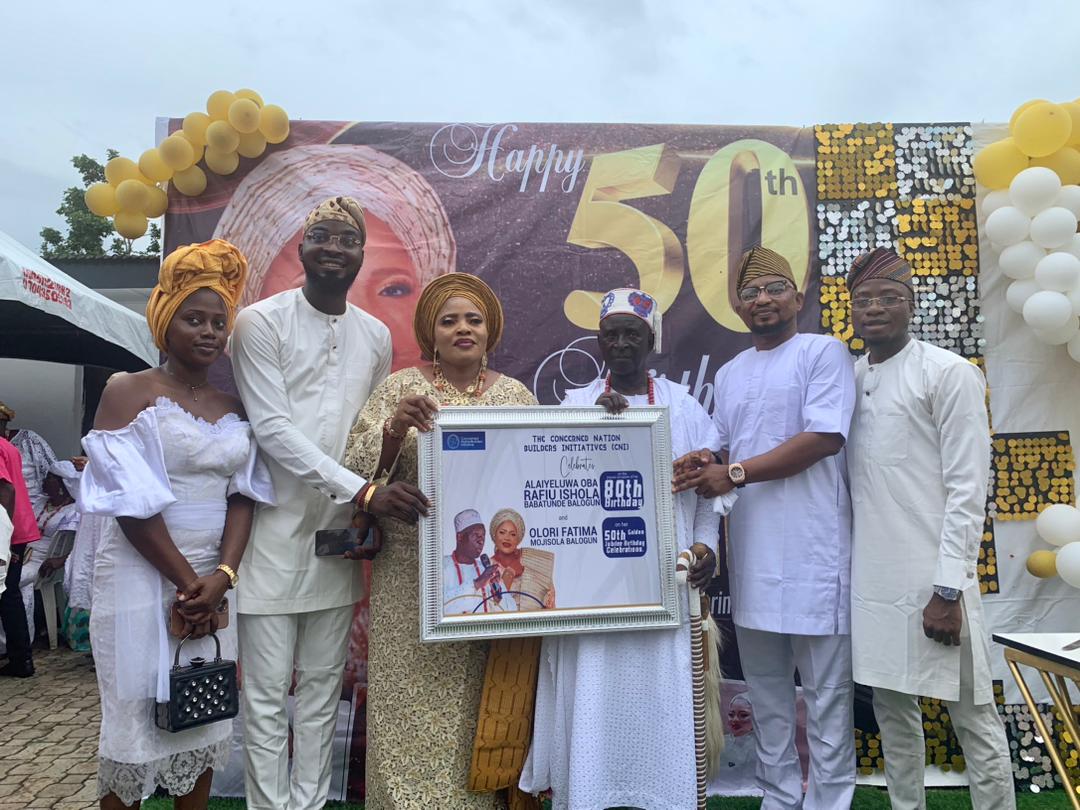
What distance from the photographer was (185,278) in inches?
102

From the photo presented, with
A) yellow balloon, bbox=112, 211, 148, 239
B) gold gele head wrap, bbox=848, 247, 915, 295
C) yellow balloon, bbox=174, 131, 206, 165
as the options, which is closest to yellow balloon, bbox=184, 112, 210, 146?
yellow balloon, bbox=174, 131, 206, 165

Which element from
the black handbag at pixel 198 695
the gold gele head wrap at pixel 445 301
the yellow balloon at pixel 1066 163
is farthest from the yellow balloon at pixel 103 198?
the yellow balloon at pixel 1066 163

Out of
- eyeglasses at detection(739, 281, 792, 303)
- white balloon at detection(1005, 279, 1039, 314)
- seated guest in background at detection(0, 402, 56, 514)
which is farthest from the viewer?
seated guest in background at detection(0, 402, 56, 514)

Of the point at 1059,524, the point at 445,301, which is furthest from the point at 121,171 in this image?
the point at 1059,524

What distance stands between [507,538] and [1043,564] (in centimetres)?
298

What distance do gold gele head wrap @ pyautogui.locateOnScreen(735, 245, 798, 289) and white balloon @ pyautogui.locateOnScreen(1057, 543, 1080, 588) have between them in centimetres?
199

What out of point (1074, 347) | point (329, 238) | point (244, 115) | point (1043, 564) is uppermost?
point (244, 115)

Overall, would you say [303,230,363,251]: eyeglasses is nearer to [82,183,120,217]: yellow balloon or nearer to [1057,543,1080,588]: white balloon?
[82,183,120,217]: yellow balloon

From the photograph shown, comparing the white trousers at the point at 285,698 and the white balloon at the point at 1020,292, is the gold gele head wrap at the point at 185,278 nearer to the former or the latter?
the white trousers at the point at 285,698

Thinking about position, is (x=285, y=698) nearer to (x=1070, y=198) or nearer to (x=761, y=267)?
(x=761, y=267)

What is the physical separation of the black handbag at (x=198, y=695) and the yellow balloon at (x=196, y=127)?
2.61m

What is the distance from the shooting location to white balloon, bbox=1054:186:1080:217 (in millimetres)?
3549

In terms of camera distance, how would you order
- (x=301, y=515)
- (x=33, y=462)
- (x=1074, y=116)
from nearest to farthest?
(x=301, y=515), (x=1074, y=116), (x=33, y=462)

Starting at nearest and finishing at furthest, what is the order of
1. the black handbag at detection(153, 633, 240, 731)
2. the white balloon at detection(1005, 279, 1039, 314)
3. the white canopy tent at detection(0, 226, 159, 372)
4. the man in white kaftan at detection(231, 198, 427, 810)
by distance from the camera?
the black handbag at detection(153, 633, 240, 731) < the man in white kaftan at detection(231, 198, 427, 810) < the white balloon at detection(1005, 279, 1039, 314) < the white canopy tent at detection(0, 226, 159, 372)
